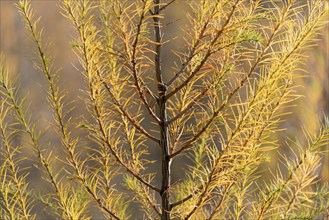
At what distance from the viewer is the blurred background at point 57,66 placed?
96.7 inches

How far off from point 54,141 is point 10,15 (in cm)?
63

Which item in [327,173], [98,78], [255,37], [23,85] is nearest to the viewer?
[255,37]

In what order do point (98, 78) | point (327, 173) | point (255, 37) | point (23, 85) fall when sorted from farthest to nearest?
point (23, 85), point (327, 173), point (98, 78), point (255, 37)

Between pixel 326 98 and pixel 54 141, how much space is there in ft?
4.22

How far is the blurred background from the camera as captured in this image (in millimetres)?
2457

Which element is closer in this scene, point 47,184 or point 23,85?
point 47,184

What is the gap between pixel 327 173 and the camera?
2363 mm

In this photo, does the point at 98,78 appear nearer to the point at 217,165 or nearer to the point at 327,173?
the point at 217,165

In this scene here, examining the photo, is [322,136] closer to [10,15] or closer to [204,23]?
[204,23]

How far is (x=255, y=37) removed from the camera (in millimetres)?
786

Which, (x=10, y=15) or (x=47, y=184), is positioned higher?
(x=10, y=15)

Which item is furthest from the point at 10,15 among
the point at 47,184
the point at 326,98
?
the point at 326,98

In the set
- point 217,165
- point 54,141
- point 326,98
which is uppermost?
point 217,165

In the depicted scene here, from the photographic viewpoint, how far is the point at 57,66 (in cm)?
249
